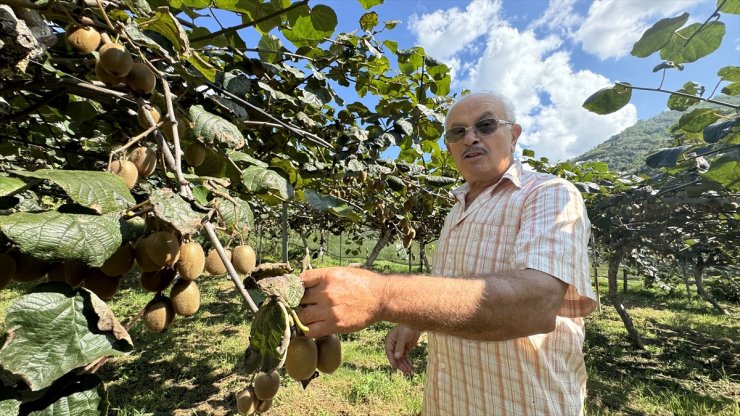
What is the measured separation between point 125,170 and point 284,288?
54 centimetres

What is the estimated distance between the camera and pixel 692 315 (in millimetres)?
12000

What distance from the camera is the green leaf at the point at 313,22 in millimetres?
1751

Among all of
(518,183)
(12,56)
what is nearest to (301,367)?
(12,56)

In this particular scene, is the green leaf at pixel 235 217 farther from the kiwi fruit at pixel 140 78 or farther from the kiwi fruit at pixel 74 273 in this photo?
the kiwi fruit at pixel 140 78

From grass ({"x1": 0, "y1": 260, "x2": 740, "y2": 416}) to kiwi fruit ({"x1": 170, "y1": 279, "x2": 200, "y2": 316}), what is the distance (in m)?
3.60

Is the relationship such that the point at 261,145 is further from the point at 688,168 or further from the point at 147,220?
the point at 688,168

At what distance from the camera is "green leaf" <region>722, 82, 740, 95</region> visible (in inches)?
90.1

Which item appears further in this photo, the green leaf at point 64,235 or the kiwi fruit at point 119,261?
the kiwi fruit at point 119,261

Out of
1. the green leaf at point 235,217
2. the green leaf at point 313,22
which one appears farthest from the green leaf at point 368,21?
the green leaf at point 235,217

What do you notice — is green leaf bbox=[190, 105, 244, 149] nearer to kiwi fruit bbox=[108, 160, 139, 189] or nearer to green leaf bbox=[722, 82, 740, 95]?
kiwi fruit bbox=[108, 160, 139, 189]

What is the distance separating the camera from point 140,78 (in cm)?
114

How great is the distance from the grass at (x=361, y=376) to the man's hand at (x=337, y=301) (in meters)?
3.68

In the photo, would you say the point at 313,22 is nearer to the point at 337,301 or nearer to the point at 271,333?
the point at 337,301

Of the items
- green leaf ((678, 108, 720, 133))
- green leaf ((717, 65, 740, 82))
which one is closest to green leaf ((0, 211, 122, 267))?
green leaf ((717, 65, 740, 82))
